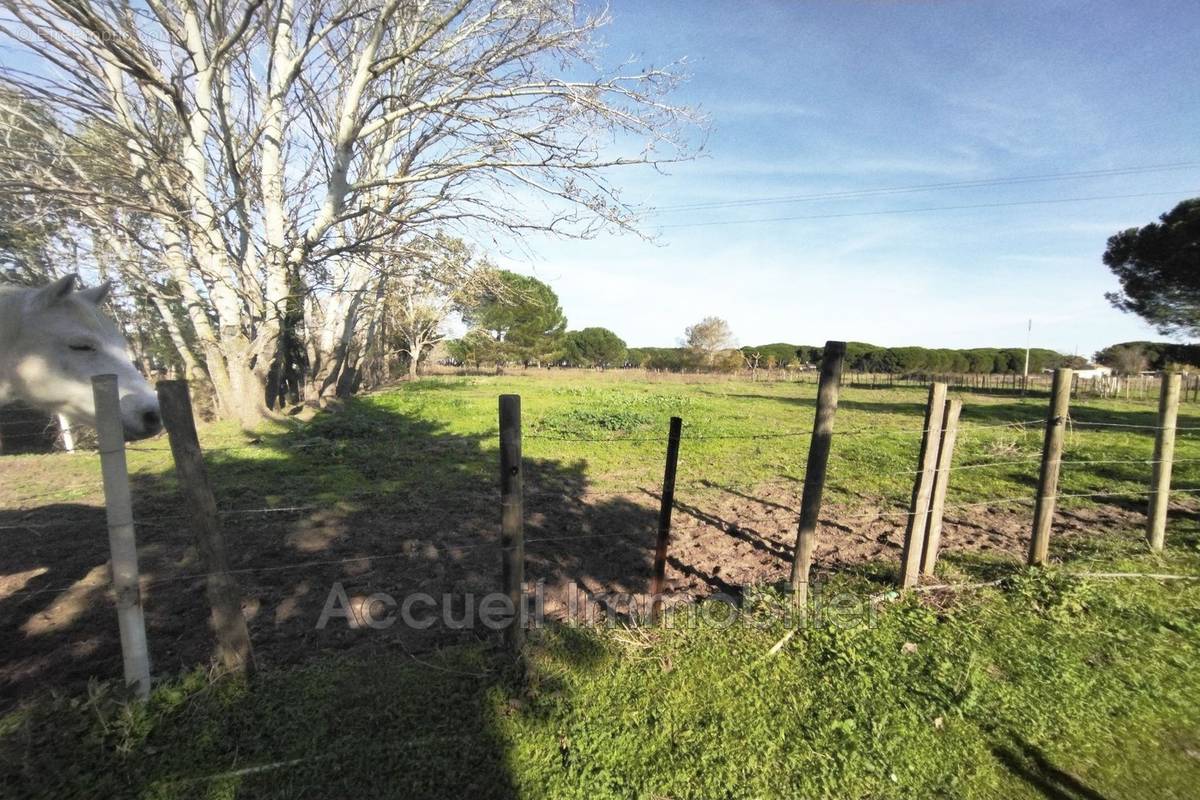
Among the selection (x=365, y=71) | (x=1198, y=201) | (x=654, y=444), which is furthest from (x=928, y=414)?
(x=1198, y=201)

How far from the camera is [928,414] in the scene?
3.51 m

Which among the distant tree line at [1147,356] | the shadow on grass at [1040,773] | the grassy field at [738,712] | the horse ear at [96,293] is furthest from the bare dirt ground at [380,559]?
the distant tree line at [1147,356]

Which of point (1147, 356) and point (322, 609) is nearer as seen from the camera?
point (322, 609)

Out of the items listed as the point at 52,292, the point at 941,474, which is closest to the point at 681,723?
the point at 941,474

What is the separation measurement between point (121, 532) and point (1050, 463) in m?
5.52

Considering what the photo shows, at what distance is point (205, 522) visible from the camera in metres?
2.30

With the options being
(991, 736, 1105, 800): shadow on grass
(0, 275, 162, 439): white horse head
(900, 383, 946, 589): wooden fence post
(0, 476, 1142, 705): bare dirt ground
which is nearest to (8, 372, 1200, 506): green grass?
(0, 476, 1142, 705): bare dirt ground

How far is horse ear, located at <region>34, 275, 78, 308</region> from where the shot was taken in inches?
95.3

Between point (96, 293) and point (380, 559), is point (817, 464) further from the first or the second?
point (96, 293)

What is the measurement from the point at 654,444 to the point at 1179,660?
7422mm

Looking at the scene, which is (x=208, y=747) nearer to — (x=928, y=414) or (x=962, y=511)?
(x=928, y=414)

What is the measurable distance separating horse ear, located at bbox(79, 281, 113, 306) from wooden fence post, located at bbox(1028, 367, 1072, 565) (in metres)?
5.87

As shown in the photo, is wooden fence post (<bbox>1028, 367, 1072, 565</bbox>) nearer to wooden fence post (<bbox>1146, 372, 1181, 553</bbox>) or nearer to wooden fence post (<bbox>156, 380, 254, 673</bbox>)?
wooden fence post (<bbox>1146, 372, 1181, 553</bbox>)

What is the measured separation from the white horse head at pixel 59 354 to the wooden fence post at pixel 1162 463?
6.93 m
